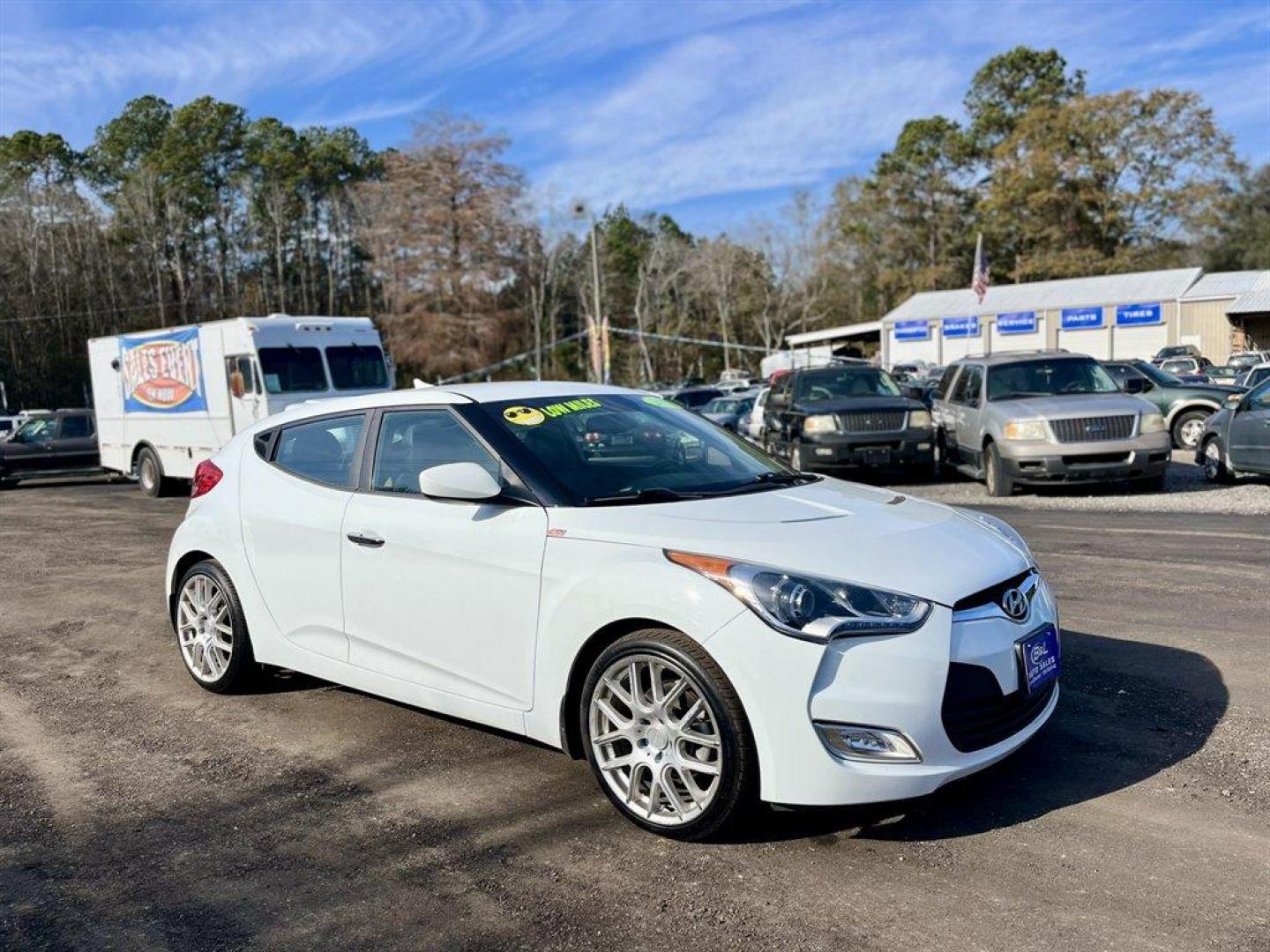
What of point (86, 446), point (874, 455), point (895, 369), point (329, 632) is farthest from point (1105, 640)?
point (895, 369)

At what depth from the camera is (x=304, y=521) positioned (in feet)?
17.2

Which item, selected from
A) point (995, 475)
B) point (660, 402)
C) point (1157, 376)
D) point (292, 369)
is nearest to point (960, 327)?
point (1157, 376)

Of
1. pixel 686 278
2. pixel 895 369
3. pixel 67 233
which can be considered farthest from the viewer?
pixel 686 278

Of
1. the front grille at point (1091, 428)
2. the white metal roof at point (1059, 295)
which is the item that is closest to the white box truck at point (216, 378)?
the front grille at point (1091, 428)

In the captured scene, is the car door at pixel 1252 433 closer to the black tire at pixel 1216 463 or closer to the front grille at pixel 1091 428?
the black tire at pixel 1216 463

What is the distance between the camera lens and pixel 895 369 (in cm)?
5244

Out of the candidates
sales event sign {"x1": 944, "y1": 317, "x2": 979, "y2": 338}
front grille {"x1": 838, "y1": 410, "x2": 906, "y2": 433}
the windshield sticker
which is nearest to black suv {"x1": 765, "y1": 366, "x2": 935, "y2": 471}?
front grille {"x1": 838, "y1": 410, "x2": 906, "y2": 433}

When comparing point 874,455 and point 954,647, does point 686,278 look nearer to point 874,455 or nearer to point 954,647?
point 874,455

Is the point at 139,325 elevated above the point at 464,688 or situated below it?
above

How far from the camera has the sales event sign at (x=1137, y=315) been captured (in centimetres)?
5147

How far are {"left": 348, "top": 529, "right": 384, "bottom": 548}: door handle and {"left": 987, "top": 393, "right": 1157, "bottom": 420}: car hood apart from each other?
1025 cm

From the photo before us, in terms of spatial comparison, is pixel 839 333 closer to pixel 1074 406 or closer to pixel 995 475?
pixel 995 475

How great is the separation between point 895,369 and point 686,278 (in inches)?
1248

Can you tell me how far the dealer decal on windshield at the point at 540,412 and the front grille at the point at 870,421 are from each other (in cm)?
1105
